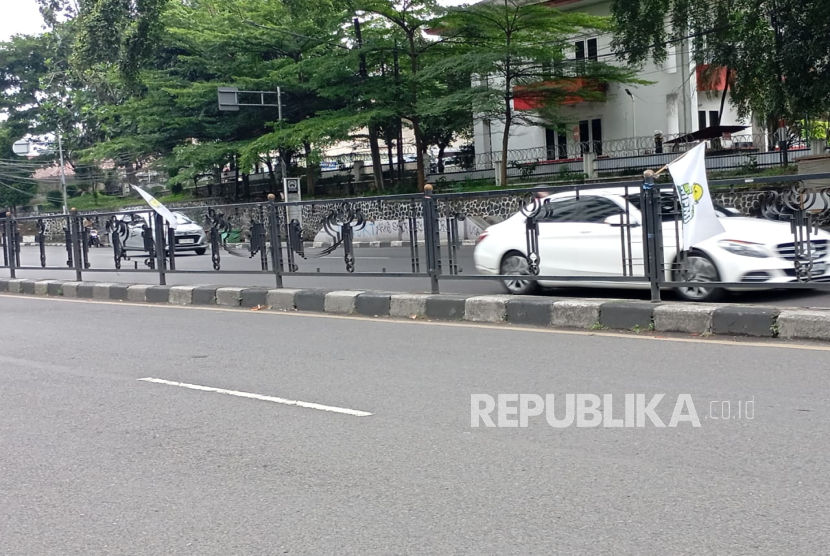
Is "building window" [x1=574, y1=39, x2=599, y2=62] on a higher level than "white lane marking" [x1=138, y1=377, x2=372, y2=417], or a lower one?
higher

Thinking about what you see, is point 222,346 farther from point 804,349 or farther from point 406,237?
point 804,349

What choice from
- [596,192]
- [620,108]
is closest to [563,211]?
[596,192]

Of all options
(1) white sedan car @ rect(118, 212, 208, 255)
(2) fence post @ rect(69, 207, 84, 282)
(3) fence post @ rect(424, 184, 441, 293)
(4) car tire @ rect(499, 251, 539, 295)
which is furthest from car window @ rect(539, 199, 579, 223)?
(2) fence post @ rect(69, 207, 84, 282)

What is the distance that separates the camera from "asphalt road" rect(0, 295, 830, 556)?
3809mm

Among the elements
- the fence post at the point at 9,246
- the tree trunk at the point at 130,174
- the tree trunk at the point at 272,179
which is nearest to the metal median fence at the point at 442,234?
the fence post at the point at 9,246

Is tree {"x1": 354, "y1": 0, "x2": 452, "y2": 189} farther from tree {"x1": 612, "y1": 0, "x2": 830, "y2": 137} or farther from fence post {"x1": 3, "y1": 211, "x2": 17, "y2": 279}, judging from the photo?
fence post {"x1": 3, "y1": 211, "x2": 17, "y2": 279}

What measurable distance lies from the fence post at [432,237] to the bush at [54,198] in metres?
52.4

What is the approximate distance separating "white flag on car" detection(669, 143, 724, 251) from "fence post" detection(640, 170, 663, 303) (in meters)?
0.26

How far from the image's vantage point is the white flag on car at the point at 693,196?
8.42 metres

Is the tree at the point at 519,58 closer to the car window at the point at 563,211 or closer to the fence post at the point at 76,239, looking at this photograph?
the fence post at the point at 76,239

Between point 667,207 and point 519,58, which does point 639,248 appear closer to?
point 667,207

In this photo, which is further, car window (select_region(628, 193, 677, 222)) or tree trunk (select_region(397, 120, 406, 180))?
tree trunk (select_region(397, 120, 406, 180))

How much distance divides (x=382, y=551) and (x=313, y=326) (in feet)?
21.6

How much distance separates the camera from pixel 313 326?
10.1m
